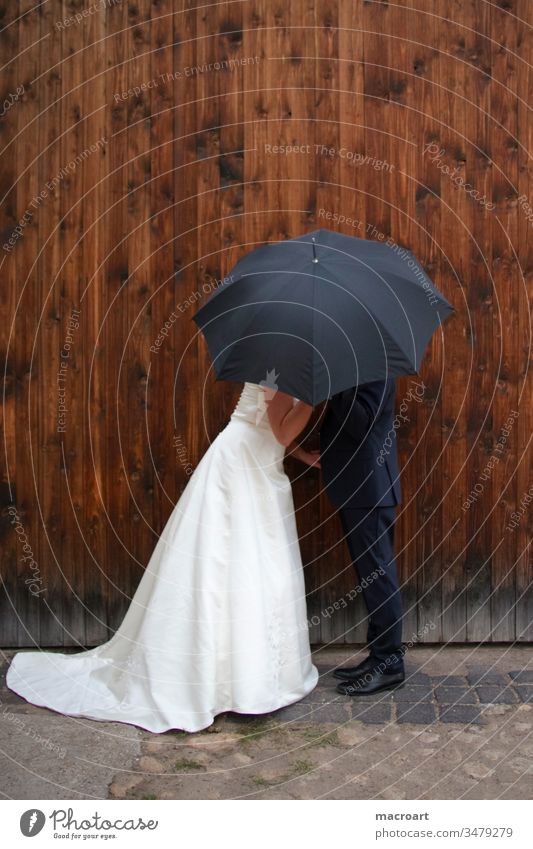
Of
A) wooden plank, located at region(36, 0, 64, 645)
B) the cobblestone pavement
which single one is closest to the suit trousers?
the cobblestone pavement

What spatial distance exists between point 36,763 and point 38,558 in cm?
126

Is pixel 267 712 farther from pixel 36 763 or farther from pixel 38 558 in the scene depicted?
pixel 38 558

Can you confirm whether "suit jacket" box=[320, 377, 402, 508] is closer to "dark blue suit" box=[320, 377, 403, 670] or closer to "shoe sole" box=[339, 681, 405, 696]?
"dark blue suit" box=[320, 377, 403, 670]

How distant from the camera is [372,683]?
3617mm

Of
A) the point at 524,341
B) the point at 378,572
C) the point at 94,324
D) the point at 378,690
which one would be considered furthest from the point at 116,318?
the point at 378,690

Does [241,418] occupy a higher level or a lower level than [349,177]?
lower

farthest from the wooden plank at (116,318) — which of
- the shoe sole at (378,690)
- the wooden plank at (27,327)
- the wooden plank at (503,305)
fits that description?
the wooden plank at (503,305)

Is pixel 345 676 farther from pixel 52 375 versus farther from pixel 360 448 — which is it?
pixel 52 375

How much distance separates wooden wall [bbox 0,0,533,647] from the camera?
156 inches

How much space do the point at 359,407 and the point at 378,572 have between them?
71 cm

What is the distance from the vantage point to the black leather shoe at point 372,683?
11.8 ft

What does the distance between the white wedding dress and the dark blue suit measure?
0.76 feet
